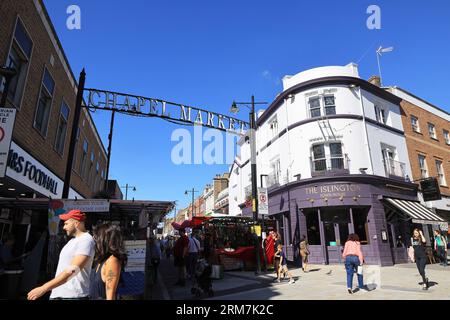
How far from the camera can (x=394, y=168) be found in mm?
19500

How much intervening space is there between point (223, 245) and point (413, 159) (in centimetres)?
1461

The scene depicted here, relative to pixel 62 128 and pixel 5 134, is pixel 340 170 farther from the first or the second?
pixel 5 134

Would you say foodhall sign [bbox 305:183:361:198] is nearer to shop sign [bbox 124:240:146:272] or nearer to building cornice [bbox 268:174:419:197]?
building cornice [bbox 268:174:419:197]

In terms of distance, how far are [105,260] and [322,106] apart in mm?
17662

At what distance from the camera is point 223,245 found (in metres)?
17.6

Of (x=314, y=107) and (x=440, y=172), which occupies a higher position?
(x=314, y=107)

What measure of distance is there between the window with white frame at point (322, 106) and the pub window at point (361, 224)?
611cm

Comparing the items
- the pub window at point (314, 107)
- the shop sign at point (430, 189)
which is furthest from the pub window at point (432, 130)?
the pub window at point (314, 107)

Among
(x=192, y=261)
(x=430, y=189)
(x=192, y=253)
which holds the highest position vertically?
(x=430, y=189)

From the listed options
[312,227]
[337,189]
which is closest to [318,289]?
[337,189]

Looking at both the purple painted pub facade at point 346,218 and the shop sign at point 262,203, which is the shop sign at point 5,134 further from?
the purple painted pub facade at point 346,218

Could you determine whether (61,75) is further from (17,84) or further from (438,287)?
(438,287)
